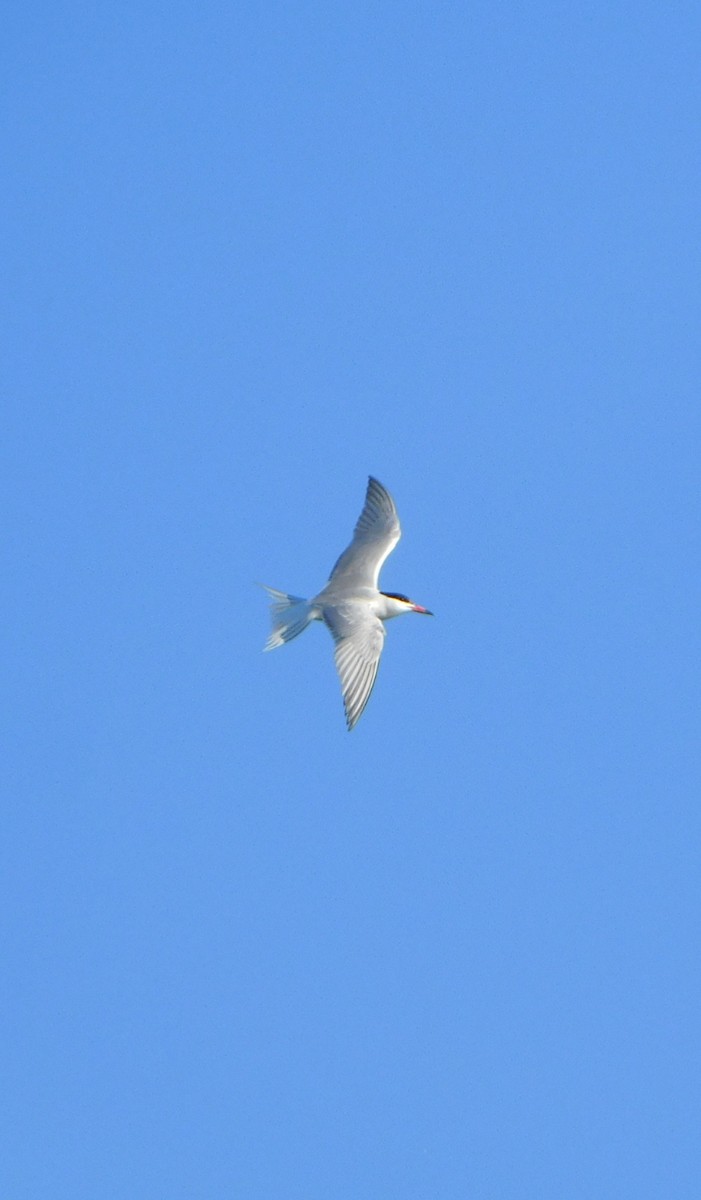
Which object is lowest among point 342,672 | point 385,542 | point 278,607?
point 342,672

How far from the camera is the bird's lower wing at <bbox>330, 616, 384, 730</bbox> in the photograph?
1378 centimetres

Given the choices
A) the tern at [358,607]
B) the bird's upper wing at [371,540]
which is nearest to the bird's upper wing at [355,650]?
the tern at [358,607]

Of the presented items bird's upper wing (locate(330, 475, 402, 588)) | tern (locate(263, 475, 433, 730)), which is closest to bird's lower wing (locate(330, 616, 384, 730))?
tern (locate(263, 475, 433, 730))

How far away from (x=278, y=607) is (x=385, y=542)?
1.96 meters

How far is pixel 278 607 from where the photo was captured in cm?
1594

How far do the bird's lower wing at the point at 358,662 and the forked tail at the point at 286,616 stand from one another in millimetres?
494

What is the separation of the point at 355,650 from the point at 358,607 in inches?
50.3

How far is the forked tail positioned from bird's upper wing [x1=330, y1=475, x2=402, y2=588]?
3.31 feet

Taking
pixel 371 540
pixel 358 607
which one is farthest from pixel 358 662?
pixel 371 540

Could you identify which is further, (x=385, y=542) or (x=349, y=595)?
(x=385, y=542)

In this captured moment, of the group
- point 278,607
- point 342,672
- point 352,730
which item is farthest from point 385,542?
point 352,730

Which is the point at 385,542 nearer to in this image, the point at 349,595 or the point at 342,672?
the point at 349,595

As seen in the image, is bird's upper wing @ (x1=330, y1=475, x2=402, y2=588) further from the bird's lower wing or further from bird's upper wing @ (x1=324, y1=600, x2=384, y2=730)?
the bird's lower wing

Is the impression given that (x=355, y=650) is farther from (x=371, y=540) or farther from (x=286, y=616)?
(x=371, y=540)
